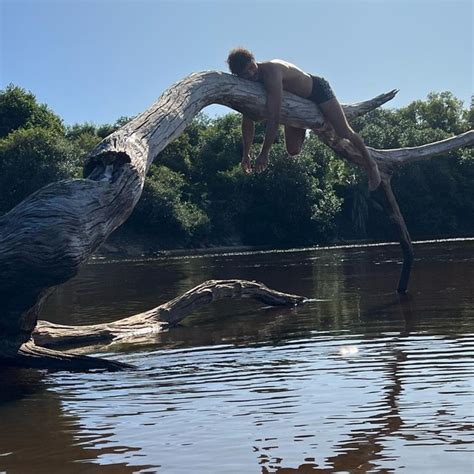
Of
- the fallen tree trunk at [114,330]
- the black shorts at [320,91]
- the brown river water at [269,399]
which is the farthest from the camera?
the black shorts at [320,91]

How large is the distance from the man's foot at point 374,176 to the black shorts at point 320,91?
204cm

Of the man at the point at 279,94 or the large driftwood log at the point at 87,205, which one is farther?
the man at the point at 279,94

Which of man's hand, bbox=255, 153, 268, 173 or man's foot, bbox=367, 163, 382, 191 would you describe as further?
man's foot, bbox=367, 163, 382, 191

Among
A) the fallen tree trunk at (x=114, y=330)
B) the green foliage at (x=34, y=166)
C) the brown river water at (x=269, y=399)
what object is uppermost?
the green foliage at (x=34, y=166)

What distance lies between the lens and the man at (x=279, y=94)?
8.09 meters

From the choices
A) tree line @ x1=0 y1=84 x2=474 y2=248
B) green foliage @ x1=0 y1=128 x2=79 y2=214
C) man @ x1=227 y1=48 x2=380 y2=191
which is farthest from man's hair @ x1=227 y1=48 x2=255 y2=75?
green foliage @ x1=0 y1=128 x2=79 y2=214

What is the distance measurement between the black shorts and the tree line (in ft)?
107

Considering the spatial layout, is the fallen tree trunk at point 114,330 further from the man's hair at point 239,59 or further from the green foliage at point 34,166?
the green foliage at point 34,166

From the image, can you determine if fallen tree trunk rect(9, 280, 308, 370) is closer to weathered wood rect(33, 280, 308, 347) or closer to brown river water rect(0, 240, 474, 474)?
weathered wood rect(33, 280, 308, 347)

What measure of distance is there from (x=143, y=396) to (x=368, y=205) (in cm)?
4200

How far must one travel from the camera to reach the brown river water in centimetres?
448

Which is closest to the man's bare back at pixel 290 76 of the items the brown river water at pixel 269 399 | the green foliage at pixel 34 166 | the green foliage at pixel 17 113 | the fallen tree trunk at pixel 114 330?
the brown river water at pixel 269 399

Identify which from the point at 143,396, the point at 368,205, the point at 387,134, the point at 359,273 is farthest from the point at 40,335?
the point at 387,134

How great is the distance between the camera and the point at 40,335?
9109mm
